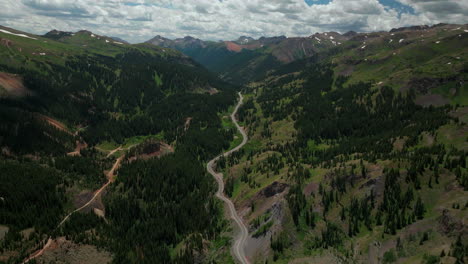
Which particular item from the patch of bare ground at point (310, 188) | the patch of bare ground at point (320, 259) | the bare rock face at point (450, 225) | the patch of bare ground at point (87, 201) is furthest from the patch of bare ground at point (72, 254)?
the bare rock face at point (450, 225)

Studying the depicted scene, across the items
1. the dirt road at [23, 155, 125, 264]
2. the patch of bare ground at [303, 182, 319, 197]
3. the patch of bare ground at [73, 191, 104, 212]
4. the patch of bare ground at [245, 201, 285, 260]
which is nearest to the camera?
the dirt road at [23, 155, 125, 264]

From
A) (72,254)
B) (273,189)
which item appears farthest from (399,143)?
(72,254)

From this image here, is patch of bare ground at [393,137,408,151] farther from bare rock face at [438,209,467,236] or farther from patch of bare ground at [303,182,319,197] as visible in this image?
bare rock face at [438,209,467,236]

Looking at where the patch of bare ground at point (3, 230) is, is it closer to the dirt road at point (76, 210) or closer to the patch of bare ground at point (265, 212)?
the dirt road at point (76, 210)

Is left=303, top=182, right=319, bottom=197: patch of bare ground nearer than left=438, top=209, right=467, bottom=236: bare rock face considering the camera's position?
No

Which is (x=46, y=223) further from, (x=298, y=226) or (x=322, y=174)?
(x=322, y=174)

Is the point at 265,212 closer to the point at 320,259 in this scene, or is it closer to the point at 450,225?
the point at 320,259

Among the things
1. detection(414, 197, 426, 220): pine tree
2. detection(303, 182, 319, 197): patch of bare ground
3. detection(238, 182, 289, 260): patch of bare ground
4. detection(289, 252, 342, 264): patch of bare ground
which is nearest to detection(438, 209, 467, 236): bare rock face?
detection(414, 197, 426, 220): pine tree
